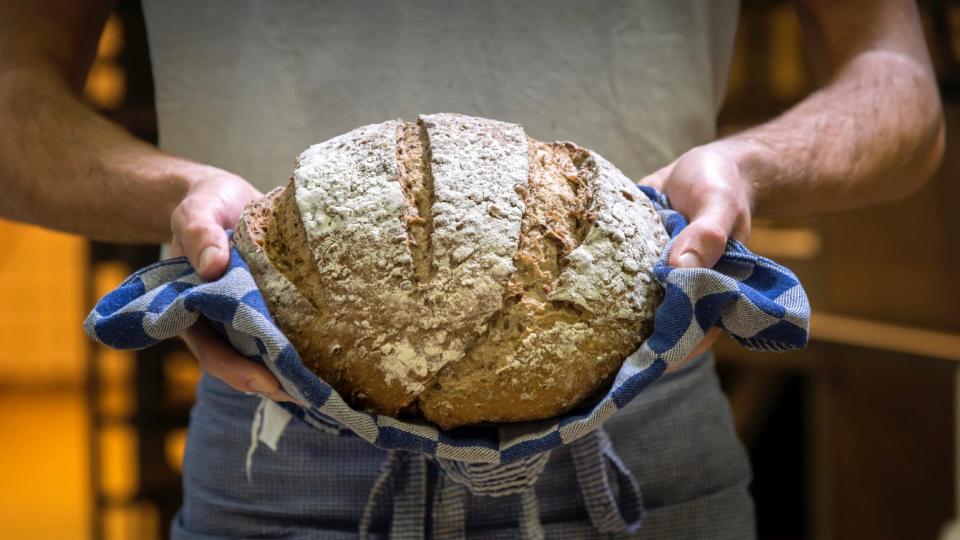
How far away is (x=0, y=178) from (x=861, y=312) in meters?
2.23

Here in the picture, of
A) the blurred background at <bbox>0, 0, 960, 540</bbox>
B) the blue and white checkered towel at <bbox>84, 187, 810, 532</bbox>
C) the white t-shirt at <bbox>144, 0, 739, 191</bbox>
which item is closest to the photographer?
the blue and white checkered towel at <bbox>84, 187, 810, 532</bbox>

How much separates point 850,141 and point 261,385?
919mm

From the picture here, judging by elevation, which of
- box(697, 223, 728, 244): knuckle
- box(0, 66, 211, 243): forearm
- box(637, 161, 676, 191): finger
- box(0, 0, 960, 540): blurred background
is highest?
box(697, 223, 728, 244): knuckle

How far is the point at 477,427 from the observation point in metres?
1.00

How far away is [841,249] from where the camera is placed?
272cm

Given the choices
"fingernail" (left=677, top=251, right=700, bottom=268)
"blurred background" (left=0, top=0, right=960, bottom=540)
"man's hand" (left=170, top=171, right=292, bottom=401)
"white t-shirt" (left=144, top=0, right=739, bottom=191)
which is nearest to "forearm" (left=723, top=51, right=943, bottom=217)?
"white t-shirt" (left=144, top=0, right=739, bottom=191)

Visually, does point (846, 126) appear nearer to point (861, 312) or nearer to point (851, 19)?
point (851, 19)

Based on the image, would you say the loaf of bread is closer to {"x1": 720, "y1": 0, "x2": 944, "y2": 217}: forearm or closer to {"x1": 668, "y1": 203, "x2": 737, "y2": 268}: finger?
{"x1": 668, "y1": 203, "x2": 737, "y2": 268}: finger

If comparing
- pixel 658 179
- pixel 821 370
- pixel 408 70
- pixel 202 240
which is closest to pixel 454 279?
pixel 202 240

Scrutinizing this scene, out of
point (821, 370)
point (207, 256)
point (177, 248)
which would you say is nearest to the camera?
point (207, 256)

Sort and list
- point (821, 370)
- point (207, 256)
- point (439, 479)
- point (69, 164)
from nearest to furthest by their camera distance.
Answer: point (207, 256)
point (439, 479)
point (69, 164)
point (821, 370)

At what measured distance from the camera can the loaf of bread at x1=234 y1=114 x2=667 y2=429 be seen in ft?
3.14

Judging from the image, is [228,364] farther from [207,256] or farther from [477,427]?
[477,427]

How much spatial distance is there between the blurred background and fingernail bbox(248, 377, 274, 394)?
183 centimetres
